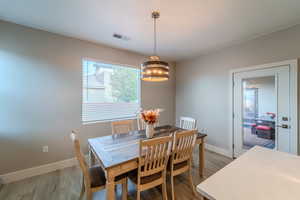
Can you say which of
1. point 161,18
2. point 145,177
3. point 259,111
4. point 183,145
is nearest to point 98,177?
point 145,177

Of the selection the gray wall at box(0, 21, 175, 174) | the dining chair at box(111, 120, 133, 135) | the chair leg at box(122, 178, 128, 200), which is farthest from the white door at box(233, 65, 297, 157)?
the gray wall at box(0, 21, 175, 174)

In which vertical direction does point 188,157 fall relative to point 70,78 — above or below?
below

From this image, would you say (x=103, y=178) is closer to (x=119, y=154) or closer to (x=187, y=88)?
(x=119, y=154)

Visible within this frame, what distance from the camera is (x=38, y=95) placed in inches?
96.3

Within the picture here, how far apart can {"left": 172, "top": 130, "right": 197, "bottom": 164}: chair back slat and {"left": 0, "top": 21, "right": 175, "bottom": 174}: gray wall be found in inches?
81.7

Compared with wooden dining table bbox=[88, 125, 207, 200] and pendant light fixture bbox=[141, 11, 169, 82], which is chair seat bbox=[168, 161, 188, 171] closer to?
wooden dining table bbox=[88, 125, 207, 200]

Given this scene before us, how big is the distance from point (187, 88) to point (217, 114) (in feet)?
4.14

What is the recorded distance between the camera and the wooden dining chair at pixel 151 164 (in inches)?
59.8

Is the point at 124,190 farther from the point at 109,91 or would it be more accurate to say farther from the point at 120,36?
the point at 120,36

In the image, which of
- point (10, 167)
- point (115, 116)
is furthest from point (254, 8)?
point (10, 167)

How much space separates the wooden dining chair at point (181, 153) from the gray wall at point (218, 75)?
191 cm

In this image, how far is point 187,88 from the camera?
430 centimetres

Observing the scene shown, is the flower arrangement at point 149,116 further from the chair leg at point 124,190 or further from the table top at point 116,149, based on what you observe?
the chair leg at point 124,190

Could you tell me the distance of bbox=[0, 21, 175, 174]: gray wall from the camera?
221 centimetres
